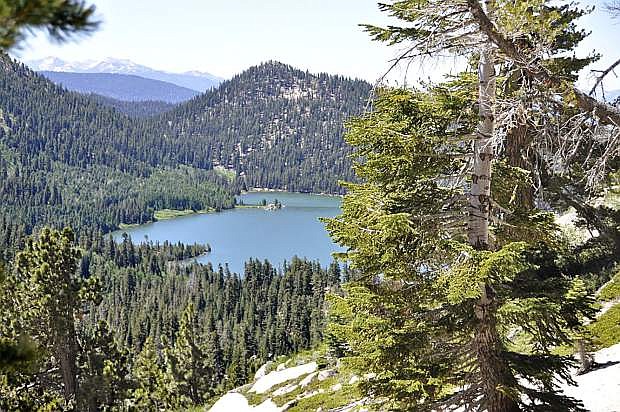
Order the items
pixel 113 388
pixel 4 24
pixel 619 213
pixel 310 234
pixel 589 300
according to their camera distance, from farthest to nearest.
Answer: pixel 310 234 → pixel 113 388 → pixel 619 213 → pixel 589 300 → pixel 4 24

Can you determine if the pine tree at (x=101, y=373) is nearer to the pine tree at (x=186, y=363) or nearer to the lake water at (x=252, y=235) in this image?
the pine tree at (x=186, y=363)

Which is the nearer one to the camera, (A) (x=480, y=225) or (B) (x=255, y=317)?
(A) (x=480, y=225)

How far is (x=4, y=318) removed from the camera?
1648cm

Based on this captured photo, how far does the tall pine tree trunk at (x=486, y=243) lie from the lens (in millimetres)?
6551

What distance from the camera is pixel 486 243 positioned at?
22.7ft

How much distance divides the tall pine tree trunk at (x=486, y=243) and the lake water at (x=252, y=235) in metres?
106

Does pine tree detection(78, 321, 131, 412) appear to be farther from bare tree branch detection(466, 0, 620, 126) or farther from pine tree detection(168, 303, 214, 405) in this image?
pine tree detection(168, 303, 214, 405)

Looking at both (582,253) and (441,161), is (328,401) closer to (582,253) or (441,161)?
(582,253)

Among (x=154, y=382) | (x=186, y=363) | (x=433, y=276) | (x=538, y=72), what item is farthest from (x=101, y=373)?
(x=154, y=382)

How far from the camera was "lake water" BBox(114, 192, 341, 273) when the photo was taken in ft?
411

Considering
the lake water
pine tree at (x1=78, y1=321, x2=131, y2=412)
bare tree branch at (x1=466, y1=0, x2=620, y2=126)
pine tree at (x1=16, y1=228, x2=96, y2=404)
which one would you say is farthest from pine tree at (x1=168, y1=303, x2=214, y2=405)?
the lake water

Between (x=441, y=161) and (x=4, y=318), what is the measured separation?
1535 centimetres

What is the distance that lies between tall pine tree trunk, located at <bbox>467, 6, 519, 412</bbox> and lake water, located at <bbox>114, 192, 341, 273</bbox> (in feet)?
349

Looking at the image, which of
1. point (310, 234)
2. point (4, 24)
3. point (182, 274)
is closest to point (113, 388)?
point (4, 24)
